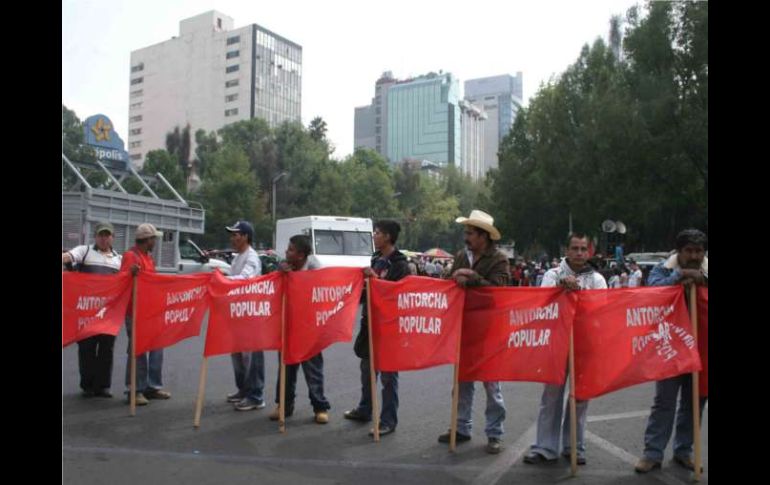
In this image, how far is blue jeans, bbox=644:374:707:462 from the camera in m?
5.18

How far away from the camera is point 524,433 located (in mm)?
6324

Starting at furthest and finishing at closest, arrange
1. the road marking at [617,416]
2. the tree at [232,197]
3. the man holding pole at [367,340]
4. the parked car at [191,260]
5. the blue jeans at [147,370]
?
the tree at [232,197] < the parked car at [191,260] < the blue jeans at [147,370] < the road marking at [617,416] < the man holding pole at [367,340]

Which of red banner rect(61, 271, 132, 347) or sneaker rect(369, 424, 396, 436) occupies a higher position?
red banner rect(61, 271, 132, 347)

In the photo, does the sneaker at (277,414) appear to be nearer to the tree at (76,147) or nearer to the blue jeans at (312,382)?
the blue jeans at (312,382)

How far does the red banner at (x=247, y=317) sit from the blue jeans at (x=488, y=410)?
1808 mm

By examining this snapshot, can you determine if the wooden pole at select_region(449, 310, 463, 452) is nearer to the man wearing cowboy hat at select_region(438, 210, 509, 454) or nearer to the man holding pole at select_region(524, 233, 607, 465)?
the man wearing cowboy hat at select_region(438, 210, 509, 454)

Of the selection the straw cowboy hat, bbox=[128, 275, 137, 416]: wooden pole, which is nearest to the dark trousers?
bbox=[128, 275, 137, 416]: wooden pole

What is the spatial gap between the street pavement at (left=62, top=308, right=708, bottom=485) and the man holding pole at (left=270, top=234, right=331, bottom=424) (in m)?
0.13

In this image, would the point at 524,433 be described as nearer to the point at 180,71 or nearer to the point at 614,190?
the point at 614,190

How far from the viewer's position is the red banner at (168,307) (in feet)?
22.8

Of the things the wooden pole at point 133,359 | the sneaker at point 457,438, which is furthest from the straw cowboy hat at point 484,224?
the wooden pole at point 133,359

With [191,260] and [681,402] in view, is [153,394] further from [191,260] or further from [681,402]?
[191,260]
